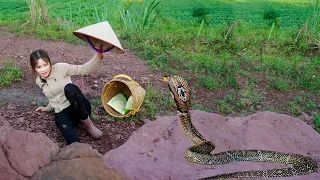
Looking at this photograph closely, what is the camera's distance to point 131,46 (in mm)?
6633

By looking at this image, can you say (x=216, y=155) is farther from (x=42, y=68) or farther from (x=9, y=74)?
(x=9, y=74)

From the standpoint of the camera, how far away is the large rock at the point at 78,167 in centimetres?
258

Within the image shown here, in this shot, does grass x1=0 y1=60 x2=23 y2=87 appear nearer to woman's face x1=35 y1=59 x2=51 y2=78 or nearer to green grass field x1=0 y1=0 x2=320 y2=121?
woman's face x1=35 y1=59 x2=51 y2=78

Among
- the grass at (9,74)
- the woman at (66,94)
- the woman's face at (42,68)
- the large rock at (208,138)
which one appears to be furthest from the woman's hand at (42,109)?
the large rock at (208,138)

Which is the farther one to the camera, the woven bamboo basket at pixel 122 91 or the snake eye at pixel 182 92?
the woven bamboo basket at pixel 122 91

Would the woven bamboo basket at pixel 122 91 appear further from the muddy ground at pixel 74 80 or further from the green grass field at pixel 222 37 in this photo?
the green grass field at pixel 222 37

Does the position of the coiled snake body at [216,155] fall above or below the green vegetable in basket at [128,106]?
above

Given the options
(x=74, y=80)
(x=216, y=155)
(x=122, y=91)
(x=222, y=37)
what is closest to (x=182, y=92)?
(x=216, y=155)

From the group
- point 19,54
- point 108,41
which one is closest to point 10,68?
point 19,54

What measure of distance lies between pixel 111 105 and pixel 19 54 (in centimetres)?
225

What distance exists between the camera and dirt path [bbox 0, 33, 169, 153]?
12.8 feet

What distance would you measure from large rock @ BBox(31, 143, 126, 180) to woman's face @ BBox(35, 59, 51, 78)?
1.13 m

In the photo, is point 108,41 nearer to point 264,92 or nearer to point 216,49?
point 264,92

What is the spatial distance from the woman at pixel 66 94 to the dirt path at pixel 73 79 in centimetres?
15
